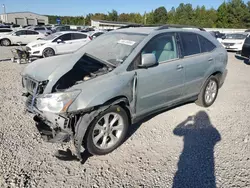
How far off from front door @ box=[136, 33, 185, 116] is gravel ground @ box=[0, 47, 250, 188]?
1.77ft

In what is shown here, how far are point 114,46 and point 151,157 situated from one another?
6.38ft

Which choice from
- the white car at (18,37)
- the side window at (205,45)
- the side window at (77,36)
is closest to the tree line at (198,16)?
the white car at (18,37)

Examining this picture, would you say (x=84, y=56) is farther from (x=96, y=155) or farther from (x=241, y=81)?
(x=241, y=81)

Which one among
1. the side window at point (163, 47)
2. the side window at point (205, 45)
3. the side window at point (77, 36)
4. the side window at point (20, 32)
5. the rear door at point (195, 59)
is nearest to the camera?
the side window at point (163, 47)

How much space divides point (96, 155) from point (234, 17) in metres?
65.4

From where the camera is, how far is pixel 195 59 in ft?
13.0

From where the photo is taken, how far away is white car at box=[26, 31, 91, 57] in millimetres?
10727

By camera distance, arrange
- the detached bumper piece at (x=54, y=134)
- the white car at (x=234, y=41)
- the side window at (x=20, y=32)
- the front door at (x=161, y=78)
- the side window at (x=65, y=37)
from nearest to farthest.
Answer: the detached bumper piece at (x=54, y=134), the front door at (x=161, y=78), the side window at (x=65, y=37), the white car at (x=234, y=41), the side window at (x=20, y=32)

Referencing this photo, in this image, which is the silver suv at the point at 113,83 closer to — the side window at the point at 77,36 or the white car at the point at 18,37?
the side window at the point at 77,36

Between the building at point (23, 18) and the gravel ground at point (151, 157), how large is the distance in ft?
210

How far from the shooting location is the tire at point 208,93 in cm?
441

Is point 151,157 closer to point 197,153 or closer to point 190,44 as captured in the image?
point 197,153

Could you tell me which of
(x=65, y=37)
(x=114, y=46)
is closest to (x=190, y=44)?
(x=114, y=46)

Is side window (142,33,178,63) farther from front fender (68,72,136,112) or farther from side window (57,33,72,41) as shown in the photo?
side window (57,33,72,41)
